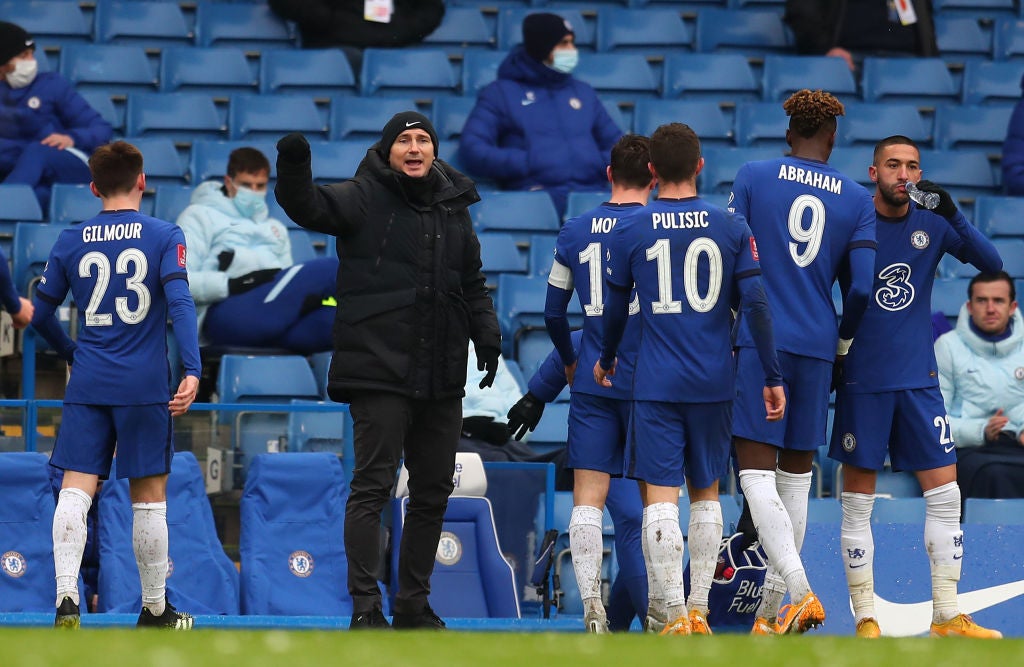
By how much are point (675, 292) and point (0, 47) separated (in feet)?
18.5

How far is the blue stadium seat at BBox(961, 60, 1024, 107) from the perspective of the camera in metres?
12.0

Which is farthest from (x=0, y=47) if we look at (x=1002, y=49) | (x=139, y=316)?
(x=1002, y=49)

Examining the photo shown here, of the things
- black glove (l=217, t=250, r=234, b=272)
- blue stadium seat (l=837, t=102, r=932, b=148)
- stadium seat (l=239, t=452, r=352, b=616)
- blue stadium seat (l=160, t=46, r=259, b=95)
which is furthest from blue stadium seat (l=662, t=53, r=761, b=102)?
stadium seat (l=239, t=452, r=352, b=616)

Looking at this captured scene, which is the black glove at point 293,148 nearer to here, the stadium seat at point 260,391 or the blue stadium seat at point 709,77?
the stadium seat at point 260,391

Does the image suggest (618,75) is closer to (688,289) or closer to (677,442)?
(688,289)

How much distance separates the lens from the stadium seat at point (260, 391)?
8.10m

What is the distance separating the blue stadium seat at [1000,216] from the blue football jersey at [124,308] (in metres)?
6.02

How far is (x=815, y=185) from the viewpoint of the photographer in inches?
253

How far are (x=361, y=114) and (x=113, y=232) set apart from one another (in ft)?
15.1

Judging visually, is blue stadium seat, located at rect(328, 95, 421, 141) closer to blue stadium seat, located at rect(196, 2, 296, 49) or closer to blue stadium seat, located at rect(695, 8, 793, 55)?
blue stadium seat, located at rect(196, 2, 296, 49)

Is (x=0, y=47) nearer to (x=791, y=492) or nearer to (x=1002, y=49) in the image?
(x=791, y=492)

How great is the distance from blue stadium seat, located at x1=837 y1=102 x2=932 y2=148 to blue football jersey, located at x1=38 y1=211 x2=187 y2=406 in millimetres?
6213

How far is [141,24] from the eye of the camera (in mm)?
11508

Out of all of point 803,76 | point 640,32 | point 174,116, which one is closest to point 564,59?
point 640,32
